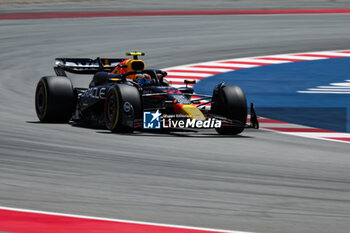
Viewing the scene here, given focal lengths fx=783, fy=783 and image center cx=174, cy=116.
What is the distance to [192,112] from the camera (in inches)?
452

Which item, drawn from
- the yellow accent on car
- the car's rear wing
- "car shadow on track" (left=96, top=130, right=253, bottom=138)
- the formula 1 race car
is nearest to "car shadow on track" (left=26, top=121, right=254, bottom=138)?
"car shadow on track" (left=96, top=130, right=253, bottom=138)

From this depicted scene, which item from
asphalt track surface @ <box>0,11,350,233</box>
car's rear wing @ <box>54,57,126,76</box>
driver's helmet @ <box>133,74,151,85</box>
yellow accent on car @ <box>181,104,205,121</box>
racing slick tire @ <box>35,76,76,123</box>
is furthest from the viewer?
car's rear wing @ <box>54,57,126,76</box>

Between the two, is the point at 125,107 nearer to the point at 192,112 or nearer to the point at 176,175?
the point at 192,112

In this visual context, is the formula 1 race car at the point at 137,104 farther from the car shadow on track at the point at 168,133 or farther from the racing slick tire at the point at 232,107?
the car shadow on track at the point at 168,133

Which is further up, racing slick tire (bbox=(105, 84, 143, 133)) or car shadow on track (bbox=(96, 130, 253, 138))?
racing slick tire (bbox=(105, 84, 143, 133))

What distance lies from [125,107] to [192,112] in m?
1.00

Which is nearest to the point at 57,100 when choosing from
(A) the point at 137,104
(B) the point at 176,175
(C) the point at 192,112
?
(A) the point at 137,104

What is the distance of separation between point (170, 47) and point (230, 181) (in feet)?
55.0

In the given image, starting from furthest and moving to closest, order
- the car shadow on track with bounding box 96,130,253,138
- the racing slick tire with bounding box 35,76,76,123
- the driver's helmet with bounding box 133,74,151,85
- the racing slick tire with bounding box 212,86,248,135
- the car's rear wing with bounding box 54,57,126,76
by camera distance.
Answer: the car's rear wing with bounding box 54,57,126,76
the racing slick tire with bounding box 35,76,76,123
the driver's helmet with bounding box 133,74,151,85
the racing slick tire with bounding box 212,86,248,135
the car shadow on track with bounding box 96,130,253,138

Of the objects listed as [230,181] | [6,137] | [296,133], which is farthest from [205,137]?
[230,181]

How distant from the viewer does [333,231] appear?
20.5ft

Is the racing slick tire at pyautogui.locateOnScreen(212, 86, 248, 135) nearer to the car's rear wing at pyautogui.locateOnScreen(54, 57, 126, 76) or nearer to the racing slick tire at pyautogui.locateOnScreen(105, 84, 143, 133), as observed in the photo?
the racing slick tire at pyautogui.locateOnScreen(105, 84, 143, 133)

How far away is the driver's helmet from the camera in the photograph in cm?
1244

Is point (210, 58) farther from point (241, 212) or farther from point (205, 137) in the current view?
point (241, 212)
